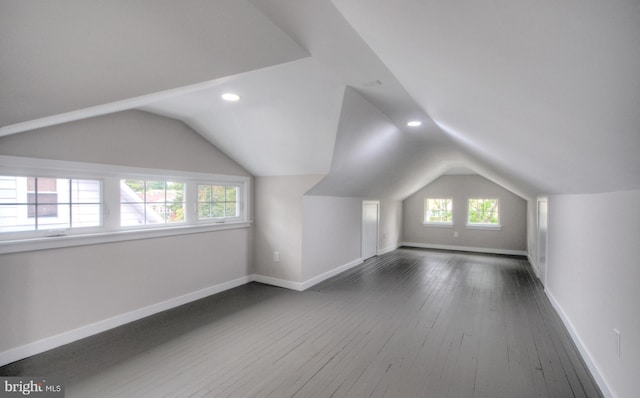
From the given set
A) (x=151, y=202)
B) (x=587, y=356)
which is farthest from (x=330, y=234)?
(x=587, y=356)

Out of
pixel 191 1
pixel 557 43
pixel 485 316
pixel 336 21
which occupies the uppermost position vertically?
pixel 336 21

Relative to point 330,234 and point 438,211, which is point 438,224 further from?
point 330,234

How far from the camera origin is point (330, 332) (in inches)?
120

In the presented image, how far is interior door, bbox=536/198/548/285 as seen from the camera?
4449 mm

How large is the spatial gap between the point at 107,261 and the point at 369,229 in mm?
4863

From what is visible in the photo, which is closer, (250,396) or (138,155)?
(250,396)

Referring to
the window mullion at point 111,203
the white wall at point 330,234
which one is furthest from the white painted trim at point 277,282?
the window mullion at point 111,203

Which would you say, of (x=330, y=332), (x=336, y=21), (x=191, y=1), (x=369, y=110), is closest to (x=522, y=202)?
(x=369, y=110)

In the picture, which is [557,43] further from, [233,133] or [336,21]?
[233,133]

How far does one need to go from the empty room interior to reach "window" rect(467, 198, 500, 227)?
8.51 ft

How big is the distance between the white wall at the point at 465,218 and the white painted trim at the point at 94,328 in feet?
20.4

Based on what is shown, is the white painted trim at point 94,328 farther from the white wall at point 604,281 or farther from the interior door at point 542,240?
the interior door at point 542,240

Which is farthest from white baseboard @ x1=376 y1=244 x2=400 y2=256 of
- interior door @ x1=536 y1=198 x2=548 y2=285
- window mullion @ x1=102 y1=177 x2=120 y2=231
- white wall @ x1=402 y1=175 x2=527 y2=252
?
window mullion @ x1=102 y1=177 x2=120 y2=231

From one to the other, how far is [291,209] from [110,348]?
2.59 meters
